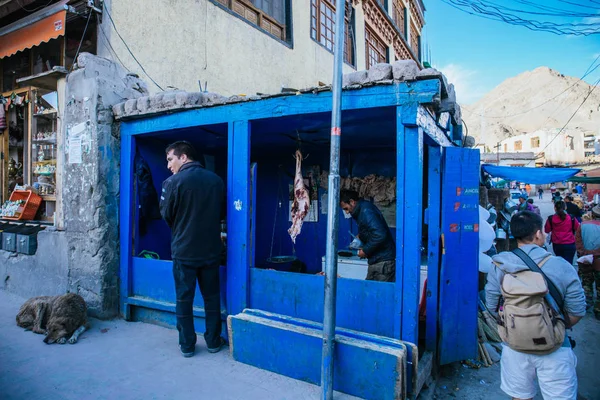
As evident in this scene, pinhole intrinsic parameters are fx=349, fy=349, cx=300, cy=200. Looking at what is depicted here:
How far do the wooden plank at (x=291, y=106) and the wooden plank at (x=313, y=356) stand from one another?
210 centimetres

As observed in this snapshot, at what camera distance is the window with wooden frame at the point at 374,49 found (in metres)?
14.9

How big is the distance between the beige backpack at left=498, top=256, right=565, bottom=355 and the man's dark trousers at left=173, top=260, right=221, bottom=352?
274 centimetres

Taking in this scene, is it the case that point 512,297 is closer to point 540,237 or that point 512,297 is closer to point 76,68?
point 540,237

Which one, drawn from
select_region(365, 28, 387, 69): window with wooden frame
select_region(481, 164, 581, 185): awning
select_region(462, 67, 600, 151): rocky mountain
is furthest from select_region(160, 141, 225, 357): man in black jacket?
select_region(462, 67, 600, 151): rocky mountain

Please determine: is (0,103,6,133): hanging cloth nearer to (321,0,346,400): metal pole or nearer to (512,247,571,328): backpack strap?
(321,0,346,400): metal pole

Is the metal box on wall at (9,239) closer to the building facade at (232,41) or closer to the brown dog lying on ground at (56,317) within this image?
the brown dog lying on ground at (56,317)

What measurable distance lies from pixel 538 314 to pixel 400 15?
20.4m

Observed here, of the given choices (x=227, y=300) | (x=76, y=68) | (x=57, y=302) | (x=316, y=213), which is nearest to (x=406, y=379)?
(x=227, y=300)

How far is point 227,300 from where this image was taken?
4.00 meters

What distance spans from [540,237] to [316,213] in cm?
488

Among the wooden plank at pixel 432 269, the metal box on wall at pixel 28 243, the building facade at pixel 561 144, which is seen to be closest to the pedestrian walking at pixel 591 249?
the wooden plank at pixel 432 269

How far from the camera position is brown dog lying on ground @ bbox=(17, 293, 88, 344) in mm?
4008

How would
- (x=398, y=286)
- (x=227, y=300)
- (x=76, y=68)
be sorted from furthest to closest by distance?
(x=76, y=68), (x=227, y=300), (x=398, y=286)

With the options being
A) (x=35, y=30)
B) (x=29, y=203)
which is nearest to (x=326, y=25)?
(x=35, y=30)
